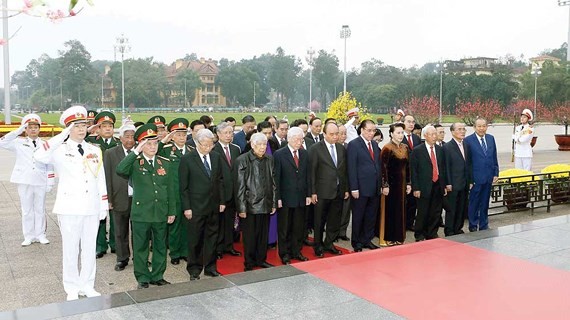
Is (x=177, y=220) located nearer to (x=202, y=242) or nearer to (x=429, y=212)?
(x=202, y=242)

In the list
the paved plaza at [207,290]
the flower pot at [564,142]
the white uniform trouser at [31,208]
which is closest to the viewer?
the paved plaza at [207,290]

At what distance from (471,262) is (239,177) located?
8.50 ft

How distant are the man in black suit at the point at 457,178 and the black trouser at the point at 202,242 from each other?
3312 mm

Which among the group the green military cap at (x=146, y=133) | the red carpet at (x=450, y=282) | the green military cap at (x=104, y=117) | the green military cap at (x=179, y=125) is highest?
the green military cap at (x=104, y=117)

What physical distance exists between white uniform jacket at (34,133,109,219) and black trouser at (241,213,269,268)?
62.1 inches

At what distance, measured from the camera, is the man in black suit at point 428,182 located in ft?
22.2

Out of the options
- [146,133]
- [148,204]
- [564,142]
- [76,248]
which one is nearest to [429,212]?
[148,204]

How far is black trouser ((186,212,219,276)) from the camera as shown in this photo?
527 cm

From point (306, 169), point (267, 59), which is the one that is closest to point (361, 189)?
point (306, 169)

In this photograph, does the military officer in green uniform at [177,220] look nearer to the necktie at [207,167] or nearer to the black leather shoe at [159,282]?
the necktie at [207,167]

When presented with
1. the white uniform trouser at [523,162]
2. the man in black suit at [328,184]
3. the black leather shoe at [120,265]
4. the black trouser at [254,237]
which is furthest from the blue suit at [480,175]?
the black leather shoe at [120,265]

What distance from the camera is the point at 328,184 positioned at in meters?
6.13

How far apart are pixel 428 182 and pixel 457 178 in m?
0.47

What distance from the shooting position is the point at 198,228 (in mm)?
5281
